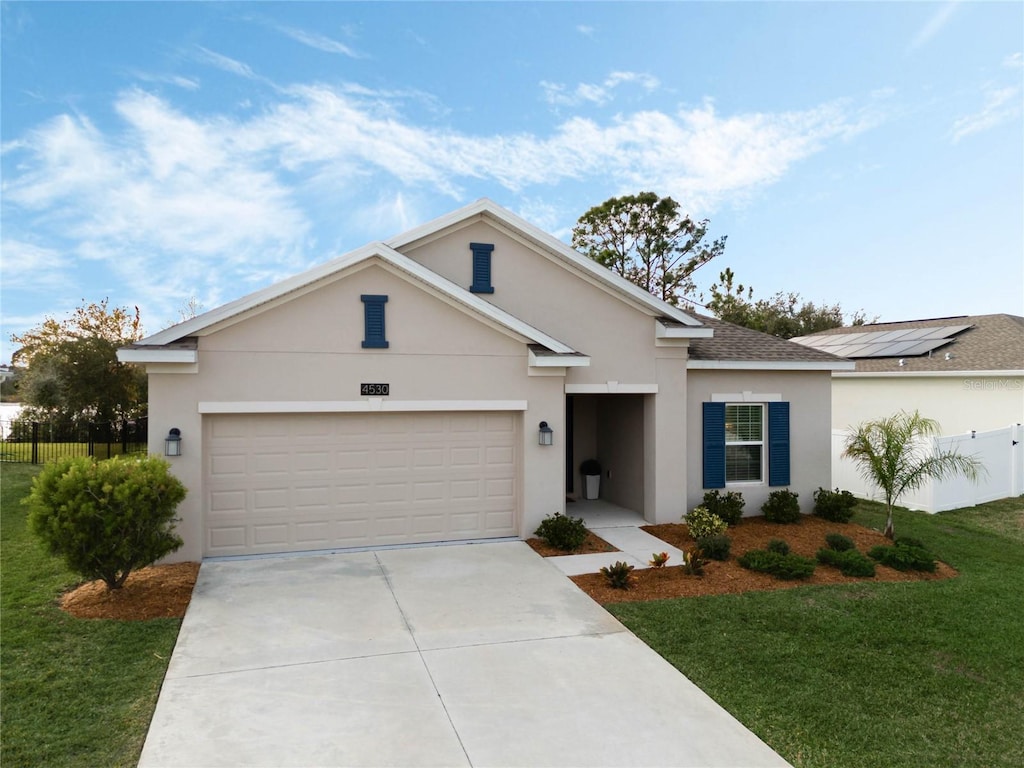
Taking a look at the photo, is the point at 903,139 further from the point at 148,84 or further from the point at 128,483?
the point at 128,483

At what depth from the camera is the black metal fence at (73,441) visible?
71.1 ft

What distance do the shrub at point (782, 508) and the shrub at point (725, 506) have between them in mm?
602

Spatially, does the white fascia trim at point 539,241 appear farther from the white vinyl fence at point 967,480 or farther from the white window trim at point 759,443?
the white vinyl fence at point 967,480

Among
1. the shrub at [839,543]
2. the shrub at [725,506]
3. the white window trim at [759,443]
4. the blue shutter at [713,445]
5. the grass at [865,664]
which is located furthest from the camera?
the white window trim at [759,443]

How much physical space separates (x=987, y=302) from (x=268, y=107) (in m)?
29.5

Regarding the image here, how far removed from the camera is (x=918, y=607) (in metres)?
8.12

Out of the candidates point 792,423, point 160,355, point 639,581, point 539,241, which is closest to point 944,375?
point 792,423

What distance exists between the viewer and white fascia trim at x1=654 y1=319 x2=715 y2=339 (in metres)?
12.1

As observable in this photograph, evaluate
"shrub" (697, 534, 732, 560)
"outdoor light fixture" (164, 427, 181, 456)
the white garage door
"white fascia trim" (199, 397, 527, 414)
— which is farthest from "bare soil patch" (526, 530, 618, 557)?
"outdoor light fixture" (164, 427, 181, 456)

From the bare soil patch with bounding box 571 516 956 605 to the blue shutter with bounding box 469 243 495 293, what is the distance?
5368mm

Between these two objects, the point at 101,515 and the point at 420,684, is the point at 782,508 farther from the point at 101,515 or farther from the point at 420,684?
the point at 101,515

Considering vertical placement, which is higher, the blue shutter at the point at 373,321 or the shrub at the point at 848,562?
the blue shutter at the point at 373,321

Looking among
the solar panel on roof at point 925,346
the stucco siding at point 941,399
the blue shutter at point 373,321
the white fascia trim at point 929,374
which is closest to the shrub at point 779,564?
the blue shutter at point 373,321

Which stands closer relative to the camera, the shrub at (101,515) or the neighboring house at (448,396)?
the shrub at (101,515)
